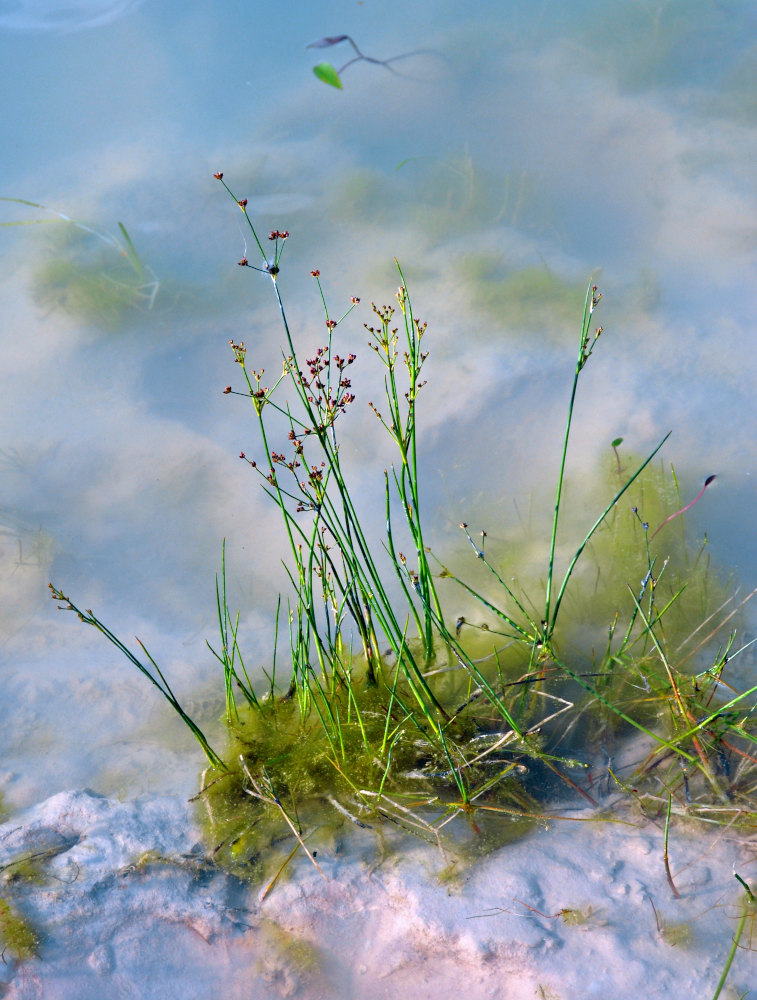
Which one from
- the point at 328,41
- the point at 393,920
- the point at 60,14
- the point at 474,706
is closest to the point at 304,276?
the point at 328,41

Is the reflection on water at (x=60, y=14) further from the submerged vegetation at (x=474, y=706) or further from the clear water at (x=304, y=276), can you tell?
the submerged vegetation at (x=474, y=706)

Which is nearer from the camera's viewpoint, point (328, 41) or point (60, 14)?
point (328, 41)

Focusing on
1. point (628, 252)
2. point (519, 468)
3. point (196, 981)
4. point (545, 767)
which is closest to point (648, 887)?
point (545, 767)

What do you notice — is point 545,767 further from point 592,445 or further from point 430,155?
point 430,155

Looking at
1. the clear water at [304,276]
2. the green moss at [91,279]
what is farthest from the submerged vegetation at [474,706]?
the green moss at [91,279]

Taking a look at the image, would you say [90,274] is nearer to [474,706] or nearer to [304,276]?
[304,276]

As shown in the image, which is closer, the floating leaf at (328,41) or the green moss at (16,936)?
the green moss at (16,936)

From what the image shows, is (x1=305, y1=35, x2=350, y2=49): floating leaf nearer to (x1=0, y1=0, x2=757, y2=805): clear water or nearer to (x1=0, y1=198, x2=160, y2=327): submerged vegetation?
(x1=0, y1=0, x2=757, y2=805): clear water
